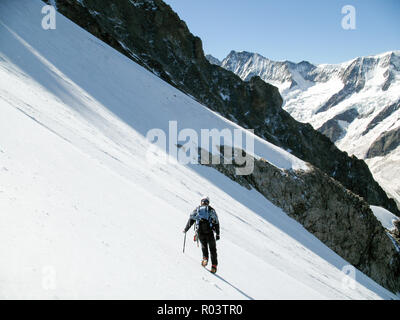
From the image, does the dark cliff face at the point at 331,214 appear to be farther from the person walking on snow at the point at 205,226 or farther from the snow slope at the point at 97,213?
the person walking on snow at the point at 205,226

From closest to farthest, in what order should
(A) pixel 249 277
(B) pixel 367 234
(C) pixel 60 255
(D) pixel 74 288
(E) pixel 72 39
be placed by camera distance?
(D) pixel 74 288, (C) pixel 60 255, (A) pixel 249 277, (E) pixel 72 39, (B) pixel 367 234

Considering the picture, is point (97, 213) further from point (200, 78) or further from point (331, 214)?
point (200, 78)

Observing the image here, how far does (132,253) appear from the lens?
17.3 ft

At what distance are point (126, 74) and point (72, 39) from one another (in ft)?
19.1

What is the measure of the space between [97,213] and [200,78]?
62617 mm

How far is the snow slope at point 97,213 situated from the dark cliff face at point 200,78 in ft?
94.0

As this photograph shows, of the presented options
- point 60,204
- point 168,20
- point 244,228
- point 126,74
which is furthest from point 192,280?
point 168,20

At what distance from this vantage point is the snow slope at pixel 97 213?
4.21 m

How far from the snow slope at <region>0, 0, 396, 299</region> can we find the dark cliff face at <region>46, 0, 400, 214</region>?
2867cm

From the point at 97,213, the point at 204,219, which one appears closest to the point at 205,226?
the point at 204,219

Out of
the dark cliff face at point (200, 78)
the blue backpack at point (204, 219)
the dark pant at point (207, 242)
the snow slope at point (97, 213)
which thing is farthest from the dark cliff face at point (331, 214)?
the dark cliff face at point (200, 78)

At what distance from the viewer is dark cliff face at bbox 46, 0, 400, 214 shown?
49.7 meters

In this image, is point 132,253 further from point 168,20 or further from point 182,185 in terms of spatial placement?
point 168,20

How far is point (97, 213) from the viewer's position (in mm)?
6148
